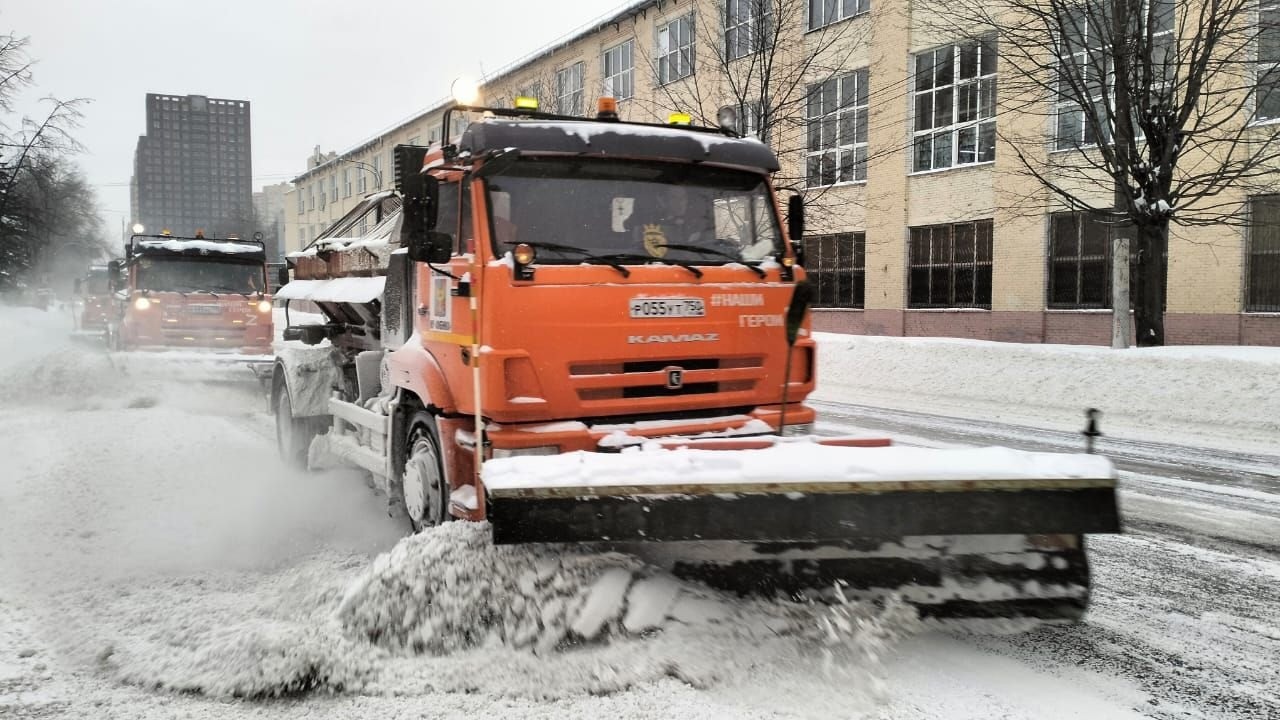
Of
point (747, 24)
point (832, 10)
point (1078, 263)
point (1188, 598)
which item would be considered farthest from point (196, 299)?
point (832, 10)

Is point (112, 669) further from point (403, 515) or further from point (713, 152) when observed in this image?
point (713, 152)

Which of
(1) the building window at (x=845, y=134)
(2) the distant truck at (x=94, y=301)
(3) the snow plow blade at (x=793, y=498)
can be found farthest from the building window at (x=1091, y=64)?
(2) the distant truck at (x=94, y=301)

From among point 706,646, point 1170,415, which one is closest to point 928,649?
point 706,646

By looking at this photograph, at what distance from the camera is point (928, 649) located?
412cm

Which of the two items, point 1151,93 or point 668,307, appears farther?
point 1151,93

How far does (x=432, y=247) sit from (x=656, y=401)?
1521 mm

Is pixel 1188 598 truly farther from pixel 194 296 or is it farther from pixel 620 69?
pixel 620 69

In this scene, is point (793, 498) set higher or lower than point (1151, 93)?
lower

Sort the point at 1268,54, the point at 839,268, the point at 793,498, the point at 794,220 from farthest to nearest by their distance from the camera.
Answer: the point at 839,268 < the point at 1268,54 < the point at 794,220 < the point at 793,498

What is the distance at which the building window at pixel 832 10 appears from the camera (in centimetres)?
2650

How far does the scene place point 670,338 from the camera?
16.5ft

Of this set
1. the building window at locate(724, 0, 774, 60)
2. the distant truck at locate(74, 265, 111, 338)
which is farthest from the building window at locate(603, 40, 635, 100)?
the distant truck at locate(74, 265, 111, 338)

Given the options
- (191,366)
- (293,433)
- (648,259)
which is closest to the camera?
(648,259)

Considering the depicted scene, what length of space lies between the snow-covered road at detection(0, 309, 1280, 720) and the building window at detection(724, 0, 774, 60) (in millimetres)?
14334
